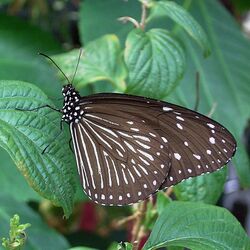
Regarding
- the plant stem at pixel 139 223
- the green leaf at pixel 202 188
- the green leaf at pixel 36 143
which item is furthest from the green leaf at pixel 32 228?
the green leaf at pixel 36 143

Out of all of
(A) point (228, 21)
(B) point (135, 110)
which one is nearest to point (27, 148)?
(B) point (135, 110)

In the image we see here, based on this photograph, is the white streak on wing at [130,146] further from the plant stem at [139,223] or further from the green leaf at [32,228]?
the green leaf at [32,228]

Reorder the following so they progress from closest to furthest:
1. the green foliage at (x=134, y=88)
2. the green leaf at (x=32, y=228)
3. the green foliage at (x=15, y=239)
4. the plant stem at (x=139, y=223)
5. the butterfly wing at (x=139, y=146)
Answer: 1. the green foliage at (x=15, y=239)
2. the green foliage at (x=134, y=88)
3. the butterfly wing at (x=139, y=146)
4. the plant stem at (x=139, y=223)
5. the green leaf at (x=32, y=228)

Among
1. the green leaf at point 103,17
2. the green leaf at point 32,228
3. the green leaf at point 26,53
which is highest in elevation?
the green leaf at point 103,17

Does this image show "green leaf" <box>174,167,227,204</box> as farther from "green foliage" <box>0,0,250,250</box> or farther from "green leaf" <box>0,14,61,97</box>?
"green leaf" <box>0,14,61,97</box>

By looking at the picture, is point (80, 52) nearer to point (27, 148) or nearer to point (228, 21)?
point (27, 148)

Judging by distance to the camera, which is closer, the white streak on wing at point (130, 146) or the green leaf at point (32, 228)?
the white streak on wing at point (130, 146)

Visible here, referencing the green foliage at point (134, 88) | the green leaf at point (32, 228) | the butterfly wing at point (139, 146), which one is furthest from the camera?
the green leaf at point (32, 228)
